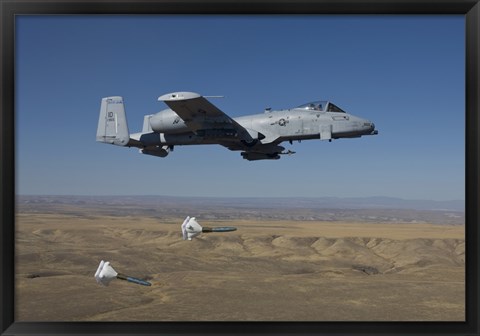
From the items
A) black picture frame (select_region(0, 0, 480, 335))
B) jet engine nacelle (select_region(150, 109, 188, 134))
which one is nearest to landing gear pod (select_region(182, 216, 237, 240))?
black picture frame (select_region(0, 0, 480, 335))

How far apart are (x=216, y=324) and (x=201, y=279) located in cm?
1344

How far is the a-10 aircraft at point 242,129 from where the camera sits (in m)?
7.73

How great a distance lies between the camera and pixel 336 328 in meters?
3.72

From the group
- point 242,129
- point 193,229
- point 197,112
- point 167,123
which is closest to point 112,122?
point 167,123

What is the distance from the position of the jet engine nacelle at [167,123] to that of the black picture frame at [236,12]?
395cm

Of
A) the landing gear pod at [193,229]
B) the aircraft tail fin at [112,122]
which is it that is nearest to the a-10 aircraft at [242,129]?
the aircraft tail fin at [112,122]

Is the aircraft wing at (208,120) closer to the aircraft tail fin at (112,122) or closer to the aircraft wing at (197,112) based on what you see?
the aircraft wing at (197,112)

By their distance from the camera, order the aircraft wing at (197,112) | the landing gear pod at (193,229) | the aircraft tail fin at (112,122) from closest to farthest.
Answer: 1. the landing gear pod at (193,229)
2. the aircraft wing at (197,112)
3. the aircraft tail fin at (112,122)

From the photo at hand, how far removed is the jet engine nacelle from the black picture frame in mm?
3948

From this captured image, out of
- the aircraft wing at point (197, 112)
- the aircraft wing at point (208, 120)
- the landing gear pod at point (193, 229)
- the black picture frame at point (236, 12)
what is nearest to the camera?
the black picture frame at point (236, 12)

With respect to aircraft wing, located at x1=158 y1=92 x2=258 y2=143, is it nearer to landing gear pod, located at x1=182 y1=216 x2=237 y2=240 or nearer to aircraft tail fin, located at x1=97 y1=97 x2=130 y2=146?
aircraft tail fin, located at x1=97 y1=97 x2=130 y2=146

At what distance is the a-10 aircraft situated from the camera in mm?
7730

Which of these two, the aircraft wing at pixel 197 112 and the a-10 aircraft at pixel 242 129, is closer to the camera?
the aircraft wing at pixel 197 112

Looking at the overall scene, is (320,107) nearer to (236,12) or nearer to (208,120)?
(208,120)
